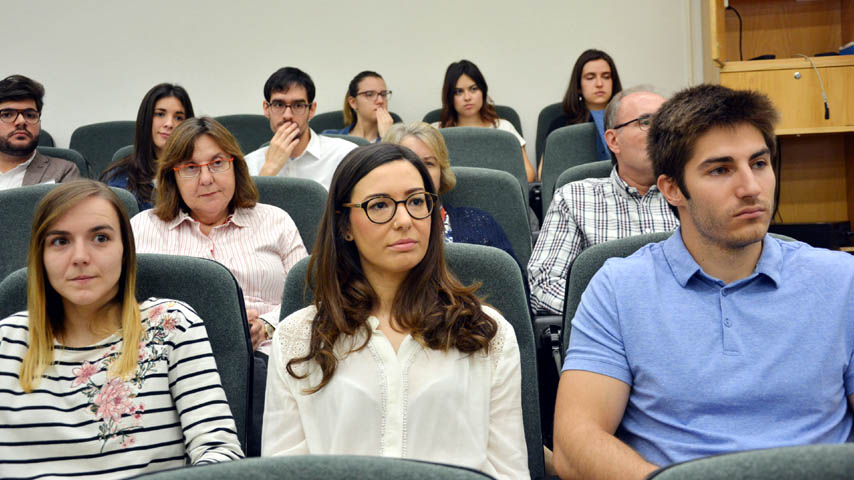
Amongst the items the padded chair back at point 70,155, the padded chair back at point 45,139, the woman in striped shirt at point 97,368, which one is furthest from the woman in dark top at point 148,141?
the padded chair back at point 45,139

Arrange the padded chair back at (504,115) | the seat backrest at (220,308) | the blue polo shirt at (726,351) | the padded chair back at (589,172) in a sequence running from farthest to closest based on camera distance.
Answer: the padded chair back at (504,115) → the padded chair back at (589,172) → the seat backrest at (220,308) → the blue polo shirt at (726,351)

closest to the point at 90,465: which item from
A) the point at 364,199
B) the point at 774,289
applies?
the point at 364,199

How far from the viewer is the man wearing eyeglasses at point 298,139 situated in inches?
133

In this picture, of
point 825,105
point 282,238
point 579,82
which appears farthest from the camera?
point 579,82

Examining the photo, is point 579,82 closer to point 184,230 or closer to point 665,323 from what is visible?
point 184,230

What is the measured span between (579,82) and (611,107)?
5.46 feet

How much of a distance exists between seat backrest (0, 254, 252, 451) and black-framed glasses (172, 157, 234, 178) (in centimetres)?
66

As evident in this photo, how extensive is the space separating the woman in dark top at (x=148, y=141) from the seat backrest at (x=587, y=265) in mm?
1705

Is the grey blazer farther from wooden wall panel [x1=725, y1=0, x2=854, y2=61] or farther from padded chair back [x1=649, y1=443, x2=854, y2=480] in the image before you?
wooden wall panel [x1=725, y1=0, x2=854, y2=61]

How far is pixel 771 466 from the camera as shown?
0.72m

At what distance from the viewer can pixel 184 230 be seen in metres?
2.31

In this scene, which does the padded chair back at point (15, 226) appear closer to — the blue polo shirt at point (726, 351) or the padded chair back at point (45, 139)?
the blue polo shirt at point (726, 351)

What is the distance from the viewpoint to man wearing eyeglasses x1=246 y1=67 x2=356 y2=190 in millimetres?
3389

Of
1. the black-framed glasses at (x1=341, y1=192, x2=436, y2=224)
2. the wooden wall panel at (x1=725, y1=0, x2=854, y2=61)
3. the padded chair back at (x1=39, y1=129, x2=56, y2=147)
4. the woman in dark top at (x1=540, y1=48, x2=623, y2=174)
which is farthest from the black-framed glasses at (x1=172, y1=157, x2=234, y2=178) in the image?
the wooden wall panel at (x1=725, y1=0, x2=854, y2=61)
